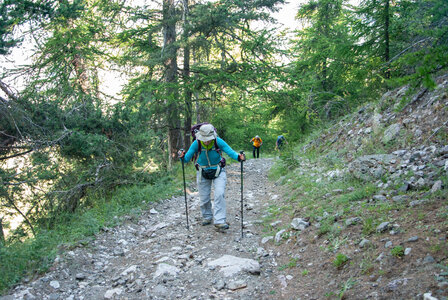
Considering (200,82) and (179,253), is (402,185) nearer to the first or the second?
(179,253)

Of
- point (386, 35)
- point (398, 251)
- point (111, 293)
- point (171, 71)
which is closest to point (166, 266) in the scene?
point (111, 293)

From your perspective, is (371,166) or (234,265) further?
(371,166)

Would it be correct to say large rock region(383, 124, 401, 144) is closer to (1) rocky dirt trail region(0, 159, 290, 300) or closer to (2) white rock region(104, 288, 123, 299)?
(1) rocky dirt trail region(0, 159, 290, 300)

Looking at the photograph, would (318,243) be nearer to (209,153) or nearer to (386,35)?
(209,153)

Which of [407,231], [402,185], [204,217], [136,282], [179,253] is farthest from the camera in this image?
[204,217]

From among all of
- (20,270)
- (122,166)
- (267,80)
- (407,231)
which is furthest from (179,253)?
(267,80)

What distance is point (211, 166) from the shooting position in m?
6.62

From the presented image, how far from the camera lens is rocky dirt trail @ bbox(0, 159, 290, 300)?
410 cm

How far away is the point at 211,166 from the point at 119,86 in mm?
8082

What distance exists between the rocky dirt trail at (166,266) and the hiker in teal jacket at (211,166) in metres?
0.39

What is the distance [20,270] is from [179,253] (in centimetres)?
251

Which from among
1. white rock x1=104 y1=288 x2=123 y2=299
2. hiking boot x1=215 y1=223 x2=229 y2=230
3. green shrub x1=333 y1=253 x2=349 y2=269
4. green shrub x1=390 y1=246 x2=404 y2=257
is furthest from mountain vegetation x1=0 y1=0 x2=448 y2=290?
hiking boot x1=215 y1=223 x2=229 y2=230

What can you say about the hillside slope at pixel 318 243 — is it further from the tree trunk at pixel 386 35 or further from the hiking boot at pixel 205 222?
the tree trunk at pixel 386 35

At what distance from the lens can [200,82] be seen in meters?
12.4
